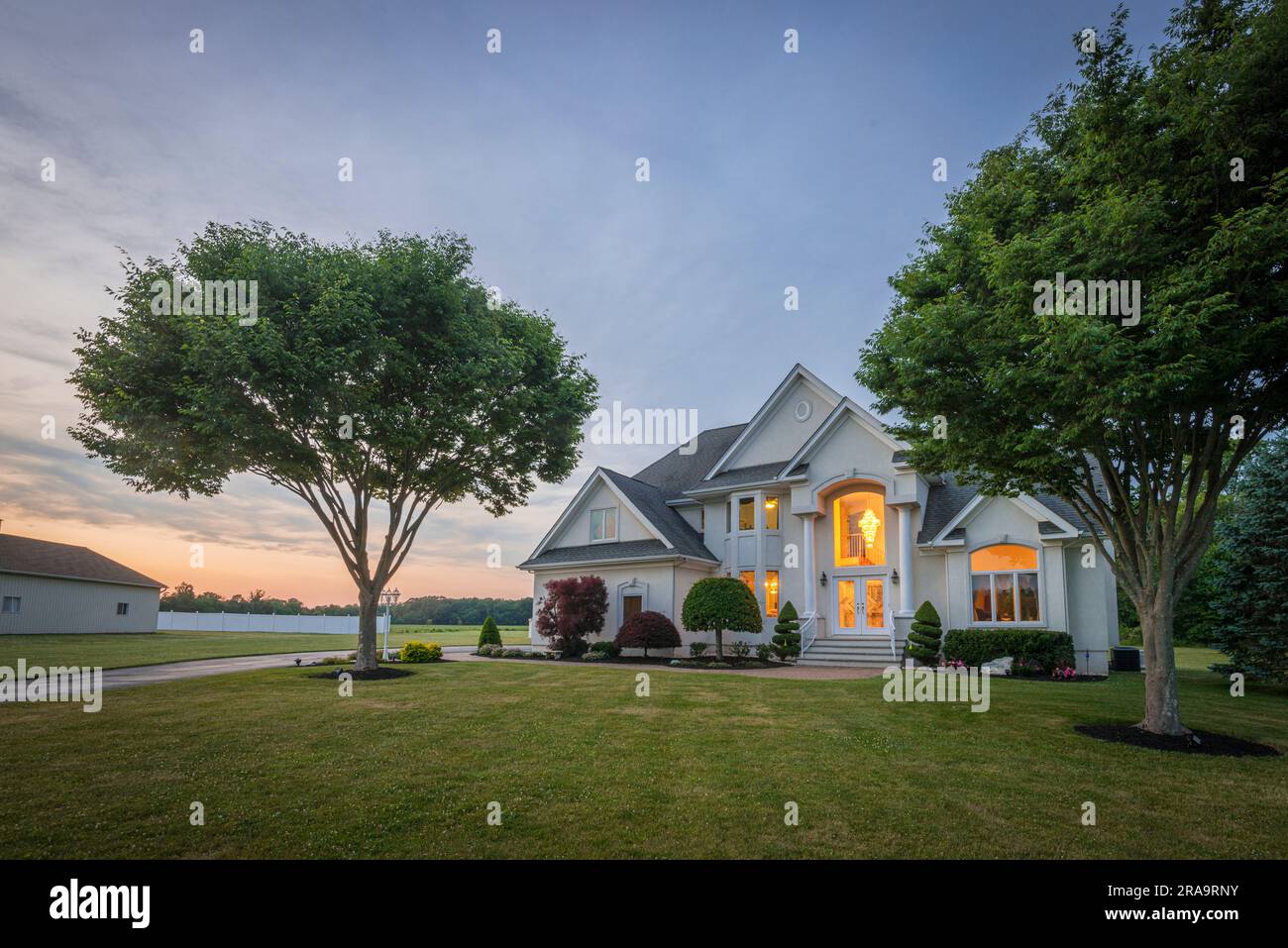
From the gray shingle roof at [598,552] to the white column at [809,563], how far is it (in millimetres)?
4948

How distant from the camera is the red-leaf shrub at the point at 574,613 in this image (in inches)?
902

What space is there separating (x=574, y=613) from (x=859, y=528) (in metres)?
11.1

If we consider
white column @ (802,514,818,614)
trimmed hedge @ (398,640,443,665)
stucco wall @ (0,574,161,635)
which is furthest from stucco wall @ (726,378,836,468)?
stucco wall @ (0,574,161,635)

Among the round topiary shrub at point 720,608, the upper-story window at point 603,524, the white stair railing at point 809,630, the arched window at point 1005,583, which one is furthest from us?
the upper-story window at point 603,524

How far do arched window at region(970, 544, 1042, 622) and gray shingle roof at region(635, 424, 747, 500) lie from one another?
11.3 meters

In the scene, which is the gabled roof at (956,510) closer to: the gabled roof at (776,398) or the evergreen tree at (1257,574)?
the evergreen tree at (1257,574)

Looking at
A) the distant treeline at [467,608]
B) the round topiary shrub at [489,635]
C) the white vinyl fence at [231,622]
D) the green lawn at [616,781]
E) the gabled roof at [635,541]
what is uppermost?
the gabled roof at [635,541]

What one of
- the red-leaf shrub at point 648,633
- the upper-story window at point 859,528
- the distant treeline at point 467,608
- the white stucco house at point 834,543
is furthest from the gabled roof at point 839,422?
the distant treeline at point 467,608

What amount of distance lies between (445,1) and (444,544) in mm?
21286

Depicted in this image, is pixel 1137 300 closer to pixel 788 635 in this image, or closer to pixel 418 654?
pixel 788 635

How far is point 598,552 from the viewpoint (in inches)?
977

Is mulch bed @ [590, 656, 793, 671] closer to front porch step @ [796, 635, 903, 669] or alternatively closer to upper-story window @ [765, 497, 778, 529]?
front porch step @ [796, 635, 903, 669]

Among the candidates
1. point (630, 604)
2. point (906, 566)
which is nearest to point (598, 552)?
point (630, 604)
